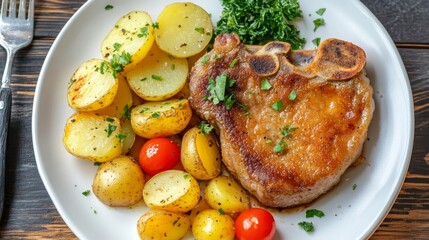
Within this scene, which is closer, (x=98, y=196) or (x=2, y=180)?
(x=98, y=196)

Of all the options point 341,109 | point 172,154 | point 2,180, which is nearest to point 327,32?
point 341,109

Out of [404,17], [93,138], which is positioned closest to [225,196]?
[93,138]

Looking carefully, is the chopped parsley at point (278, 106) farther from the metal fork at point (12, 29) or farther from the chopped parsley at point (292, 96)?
the metal fork at point (12, 29)

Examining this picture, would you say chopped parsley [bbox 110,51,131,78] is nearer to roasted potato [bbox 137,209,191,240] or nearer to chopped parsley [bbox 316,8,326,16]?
roasted potato [bbox 137,209,191,240]

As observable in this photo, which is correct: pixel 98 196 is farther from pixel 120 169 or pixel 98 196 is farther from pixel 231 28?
pixel 231 28

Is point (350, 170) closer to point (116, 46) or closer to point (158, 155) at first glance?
point (158, 155)
